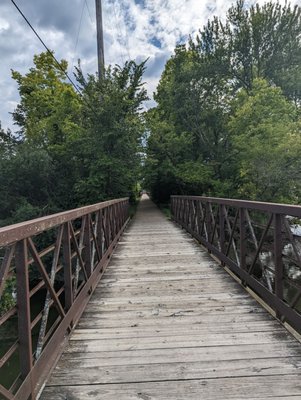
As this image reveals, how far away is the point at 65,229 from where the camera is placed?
2340 millimetres

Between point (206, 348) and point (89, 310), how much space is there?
126 centimetres

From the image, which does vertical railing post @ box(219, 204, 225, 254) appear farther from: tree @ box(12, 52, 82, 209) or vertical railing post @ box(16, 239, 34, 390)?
tree @ box(12, 52, 82, 209)

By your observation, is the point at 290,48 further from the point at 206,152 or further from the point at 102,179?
the point at 102,179

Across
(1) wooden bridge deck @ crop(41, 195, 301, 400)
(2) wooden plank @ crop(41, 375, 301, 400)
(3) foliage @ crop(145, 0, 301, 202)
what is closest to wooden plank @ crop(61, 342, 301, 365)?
(1) wooden bridge deck @ crop(41, 195, 301, 400)

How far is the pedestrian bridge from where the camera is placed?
160 cm

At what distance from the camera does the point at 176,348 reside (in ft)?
6.89

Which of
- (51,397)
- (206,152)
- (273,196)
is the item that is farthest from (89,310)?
(206,152)

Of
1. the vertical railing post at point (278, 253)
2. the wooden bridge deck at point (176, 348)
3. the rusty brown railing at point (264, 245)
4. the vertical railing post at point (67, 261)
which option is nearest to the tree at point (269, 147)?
the rusty brown railing at point (264, 245)

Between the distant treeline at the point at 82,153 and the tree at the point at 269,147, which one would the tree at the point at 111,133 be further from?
the tree at the point at 269,147

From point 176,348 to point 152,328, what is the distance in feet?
1.22

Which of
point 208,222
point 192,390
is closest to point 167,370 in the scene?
point 192,390

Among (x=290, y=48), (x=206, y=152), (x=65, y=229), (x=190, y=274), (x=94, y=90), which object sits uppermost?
(x=290, y=48)

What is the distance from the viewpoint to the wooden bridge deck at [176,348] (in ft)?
5.45

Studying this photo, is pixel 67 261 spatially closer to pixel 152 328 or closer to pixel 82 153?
pixel 152 328
